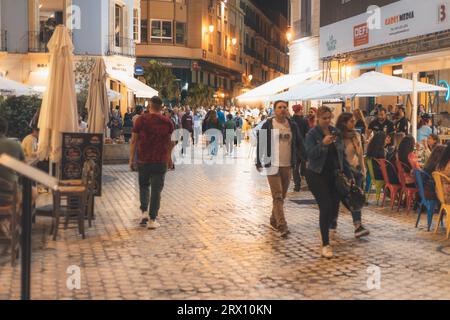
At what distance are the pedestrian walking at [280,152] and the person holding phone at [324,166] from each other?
108cm

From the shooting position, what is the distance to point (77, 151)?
1041 centimetres

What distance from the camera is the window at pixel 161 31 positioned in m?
51.3

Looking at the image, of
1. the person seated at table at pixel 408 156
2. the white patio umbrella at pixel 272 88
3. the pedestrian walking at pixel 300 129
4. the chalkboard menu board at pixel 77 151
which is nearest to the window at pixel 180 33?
the white patio umbrella at pixel 272 88

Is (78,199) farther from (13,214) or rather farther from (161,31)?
(161,31)

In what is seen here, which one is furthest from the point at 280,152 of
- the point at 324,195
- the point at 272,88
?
the point at 272,88

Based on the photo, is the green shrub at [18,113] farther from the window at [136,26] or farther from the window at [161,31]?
the window at [161,31]

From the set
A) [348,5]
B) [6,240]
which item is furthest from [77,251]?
[348,5]


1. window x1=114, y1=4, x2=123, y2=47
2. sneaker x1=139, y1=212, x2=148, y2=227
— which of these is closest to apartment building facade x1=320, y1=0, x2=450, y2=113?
sneaker x1=139, y1=212, x2=148, y2=227

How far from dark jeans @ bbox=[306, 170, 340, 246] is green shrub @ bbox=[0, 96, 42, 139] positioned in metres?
11.2

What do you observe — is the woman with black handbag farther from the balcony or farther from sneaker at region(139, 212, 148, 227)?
the balcony

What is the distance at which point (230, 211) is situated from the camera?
11805 mm

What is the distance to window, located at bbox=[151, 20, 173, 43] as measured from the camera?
2021 inches
